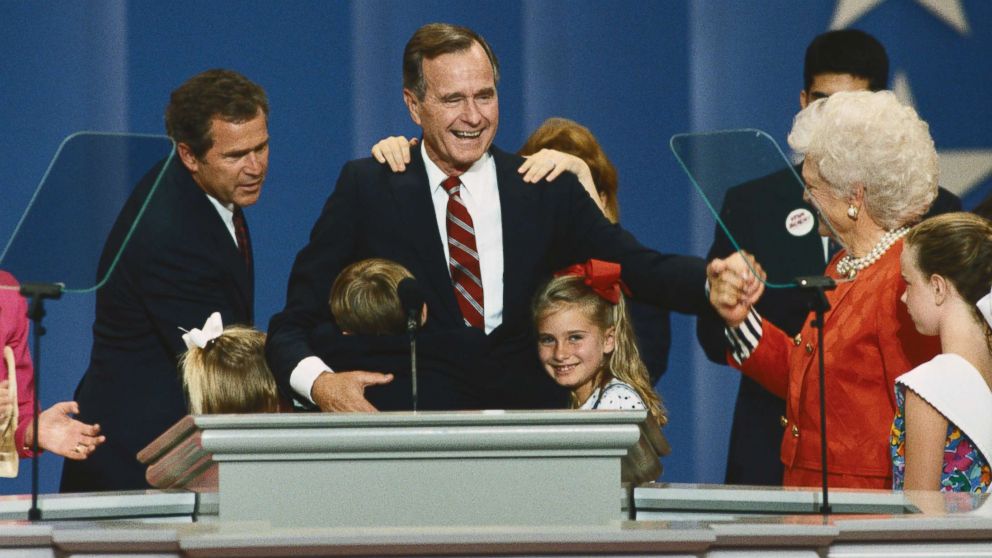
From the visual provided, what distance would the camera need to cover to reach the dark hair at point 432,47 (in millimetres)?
3137

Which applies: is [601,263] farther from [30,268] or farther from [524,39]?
[524,39]

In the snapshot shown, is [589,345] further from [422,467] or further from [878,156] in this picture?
[422,467]

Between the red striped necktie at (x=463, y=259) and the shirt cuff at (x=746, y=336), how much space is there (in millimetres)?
524

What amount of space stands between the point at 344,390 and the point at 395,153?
0.67 meters

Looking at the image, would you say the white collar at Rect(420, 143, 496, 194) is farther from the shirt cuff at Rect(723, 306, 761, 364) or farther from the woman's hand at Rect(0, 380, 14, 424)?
the woman's hand at Rect(0, 380, 14, 424)

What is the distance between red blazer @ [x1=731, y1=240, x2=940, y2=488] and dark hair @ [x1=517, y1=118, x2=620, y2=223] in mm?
1099

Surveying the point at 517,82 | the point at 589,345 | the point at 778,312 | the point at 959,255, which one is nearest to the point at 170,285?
the point at 589,345

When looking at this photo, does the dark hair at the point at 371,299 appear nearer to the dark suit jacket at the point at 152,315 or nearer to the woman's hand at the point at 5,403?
the dark suit jacket at the point at 152,315

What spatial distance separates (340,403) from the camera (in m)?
2.75

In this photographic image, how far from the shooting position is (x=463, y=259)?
3.13 m

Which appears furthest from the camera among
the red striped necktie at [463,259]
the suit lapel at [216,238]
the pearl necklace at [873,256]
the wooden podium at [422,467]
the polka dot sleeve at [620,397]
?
the suit lapel at [216,238]

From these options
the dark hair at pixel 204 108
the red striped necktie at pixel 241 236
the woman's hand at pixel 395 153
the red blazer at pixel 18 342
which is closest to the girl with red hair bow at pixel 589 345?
the woman's hand at pixel 395 153

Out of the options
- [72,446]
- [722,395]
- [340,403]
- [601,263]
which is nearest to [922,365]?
[601,263]

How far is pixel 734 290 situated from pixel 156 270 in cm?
140
